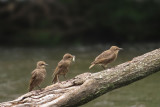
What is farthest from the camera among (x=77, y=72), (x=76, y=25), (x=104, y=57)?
(x=76, y=25)

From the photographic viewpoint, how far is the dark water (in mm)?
11750

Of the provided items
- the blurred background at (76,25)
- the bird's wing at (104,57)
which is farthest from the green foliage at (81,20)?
the bird's wing at (104,57)

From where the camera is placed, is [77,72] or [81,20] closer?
[77,72]

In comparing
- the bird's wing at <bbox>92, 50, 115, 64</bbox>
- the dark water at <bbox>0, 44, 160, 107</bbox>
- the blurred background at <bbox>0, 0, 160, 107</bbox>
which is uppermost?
the blurred background at <bbox>0, 0, 160, 107</bbox>

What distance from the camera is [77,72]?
1520 centimetres

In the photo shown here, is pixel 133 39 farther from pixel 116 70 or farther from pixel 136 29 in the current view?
pixel 116 70

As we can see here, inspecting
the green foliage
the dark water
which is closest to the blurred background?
the green foliage

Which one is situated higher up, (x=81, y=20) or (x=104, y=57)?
(x=81, y=20)

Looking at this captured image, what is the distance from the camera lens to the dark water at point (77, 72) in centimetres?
1175

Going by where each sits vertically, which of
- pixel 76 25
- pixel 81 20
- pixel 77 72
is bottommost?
pixel 77 72

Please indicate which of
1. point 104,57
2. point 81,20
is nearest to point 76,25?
point 81,20

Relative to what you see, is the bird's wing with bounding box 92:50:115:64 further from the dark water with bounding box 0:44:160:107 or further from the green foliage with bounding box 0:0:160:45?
the green foliage with bounding box 0:0:160:45

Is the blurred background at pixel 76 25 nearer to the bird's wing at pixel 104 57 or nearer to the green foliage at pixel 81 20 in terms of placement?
the green foliage at pixel 81 20

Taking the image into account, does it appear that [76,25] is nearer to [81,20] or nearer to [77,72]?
[81,20]
